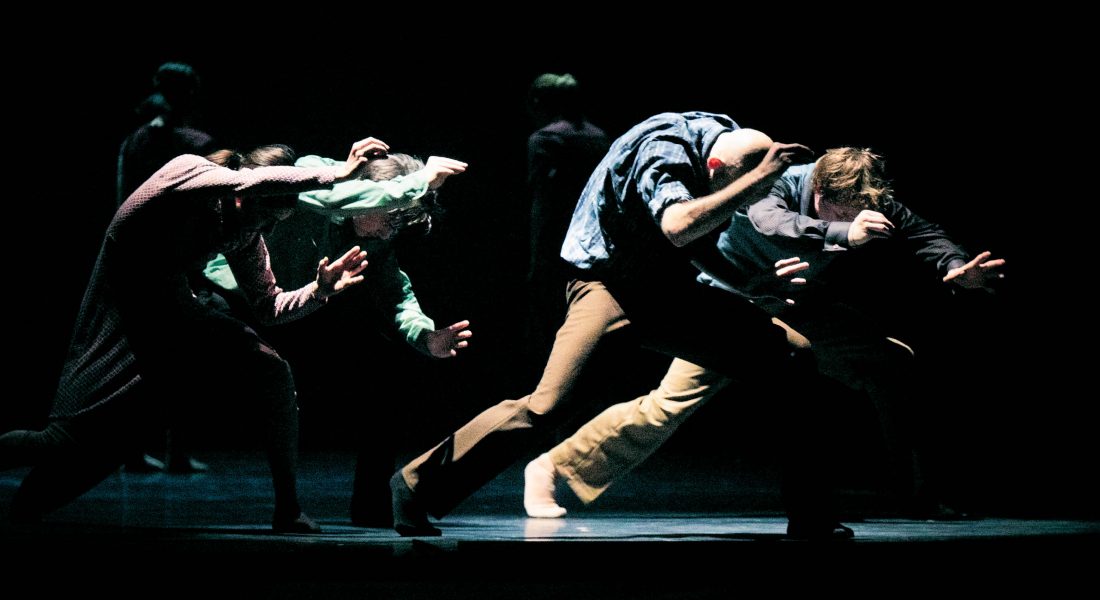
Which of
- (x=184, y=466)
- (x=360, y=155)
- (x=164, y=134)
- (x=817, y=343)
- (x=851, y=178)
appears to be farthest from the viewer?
(x=184, y=466)

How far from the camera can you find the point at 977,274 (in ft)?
13.1

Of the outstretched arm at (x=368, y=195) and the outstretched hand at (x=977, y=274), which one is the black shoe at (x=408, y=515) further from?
the outstretched hand at (x=977, y=274)

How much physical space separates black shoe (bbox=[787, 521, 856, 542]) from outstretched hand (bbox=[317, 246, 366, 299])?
4.15ft

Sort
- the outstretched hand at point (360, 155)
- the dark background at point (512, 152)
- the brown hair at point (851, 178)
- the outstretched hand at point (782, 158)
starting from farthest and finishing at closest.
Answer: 1. the dark background at point (512, 152)
2. the brown hair at point (851, 178)
3. the outstretched hand at point (360, 155)
4. the outstretched hand at point (782, 158)

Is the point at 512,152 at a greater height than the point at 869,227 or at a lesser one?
lesser

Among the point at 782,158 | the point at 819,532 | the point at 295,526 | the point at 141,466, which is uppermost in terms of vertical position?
the point at 782,158

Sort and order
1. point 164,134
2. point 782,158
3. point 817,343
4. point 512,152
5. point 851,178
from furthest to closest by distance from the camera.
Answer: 1. point 512,152
2. point 164,134
3. point 817,343
4. point 851,178
5. point 782,158

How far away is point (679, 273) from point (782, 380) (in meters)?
0.37

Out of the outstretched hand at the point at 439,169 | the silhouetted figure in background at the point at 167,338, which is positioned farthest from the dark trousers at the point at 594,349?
the outstretched hand at the point at 439,169

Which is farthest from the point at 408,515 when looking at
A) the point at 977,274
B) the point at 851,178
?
the point at 977,274

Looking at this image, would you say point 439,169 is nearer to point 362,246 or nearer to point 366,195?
point 366,195

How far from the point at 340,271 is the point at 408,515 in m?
0.63

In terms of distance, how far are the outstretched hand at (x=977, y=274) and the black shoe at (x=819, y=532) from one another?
0.94m

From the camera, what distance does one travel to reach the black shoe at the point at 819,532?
136 inches
